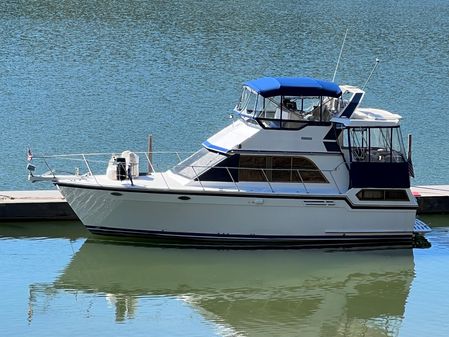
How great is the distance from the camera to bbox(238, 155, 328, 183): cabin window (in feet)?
69.9

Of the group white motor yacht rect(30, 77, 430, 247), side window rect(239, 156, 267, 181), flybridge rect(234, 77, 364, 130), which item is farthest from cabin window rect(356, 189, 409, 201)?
side window rect(239, 156, 267, 181)

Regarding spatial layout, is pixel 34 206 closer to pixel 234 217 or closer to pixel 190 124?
pixel 234 217

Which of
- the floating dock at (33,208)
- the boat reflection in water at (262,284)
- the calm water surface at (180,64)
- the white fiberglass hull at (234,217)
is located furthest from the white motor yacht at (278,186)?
the calm water surface at (180,64)

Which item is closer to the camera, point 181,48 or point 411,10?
point 181,48

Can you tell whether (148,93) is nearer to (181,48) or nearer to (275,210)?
(181,48)

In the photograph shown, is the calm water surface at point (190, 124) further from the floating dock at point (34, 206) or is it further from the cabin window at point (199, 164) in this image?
the cabin window at point (199, 164)

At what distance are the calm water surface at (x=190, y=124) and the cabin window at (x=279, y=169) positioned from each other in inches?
61.2

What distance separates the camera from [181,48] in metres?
43.7

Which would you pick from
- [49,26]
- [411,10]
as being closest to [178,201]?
[49,26]

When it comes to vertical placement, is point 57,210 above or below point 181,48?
below

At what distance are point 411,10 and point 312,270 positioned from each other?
40765mm

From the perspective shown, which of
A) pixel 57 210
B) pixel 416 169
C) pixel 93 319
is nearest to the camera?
pixel 93 319

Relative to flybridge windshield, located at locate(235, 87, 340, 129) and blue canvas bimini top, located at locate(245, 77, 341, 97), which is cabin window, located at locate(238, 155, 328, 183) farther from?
blue canvas bimini top, located at locate(245, 77, 341, 97)

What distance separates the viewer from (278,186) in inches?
838
